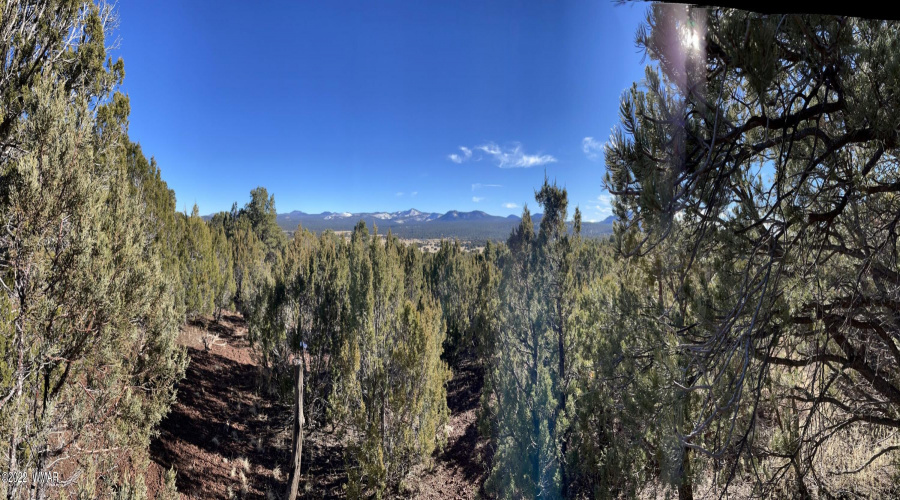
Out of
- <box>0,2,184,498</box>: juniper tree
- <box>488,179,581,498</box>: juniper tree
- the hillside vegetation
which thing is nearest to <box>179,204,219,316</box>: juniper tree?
the hillside vegetation

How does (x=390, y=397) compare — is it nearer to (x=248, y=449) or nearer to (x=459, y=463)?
(x=459, y=463)

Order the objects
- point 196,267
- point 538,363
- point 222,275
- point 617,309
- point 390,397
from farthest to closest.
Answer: point 222,275 → point 196,267 → point 538,363 → point 390,397 → point 617,309

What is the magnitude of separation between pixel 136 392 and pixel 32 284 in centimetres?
322

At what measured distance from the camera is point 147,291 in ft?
15.2

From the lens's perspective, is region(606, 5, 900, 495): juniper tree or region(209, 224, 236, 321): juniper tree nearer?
region(606, 5, 900, 495): juniper tree

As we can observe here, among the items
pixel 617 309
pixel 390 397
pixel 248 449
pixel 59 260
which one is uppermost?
pixel 59 260

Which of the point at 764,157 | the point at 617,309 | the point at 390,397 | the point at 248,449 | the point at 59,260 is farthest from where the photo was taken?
the point at 248,449

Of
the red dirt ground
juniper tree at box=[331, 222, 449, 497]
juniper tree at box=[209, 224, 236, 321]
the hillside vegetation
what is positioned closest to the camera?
the hillside vegetation

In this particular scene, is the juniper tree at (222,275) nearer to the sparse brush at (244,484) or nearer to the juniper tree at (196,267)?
the juniper tree at (196,267)

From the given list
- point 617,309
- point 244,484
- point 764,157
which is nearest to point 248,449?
point 244,484

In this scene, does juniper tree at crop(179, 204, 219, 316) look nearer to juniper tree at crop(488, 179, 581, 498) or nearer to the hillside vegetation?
the hillside vegetation

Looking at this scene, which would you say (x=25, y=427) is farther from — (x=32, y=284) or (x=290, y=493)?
(x=290, y=493)

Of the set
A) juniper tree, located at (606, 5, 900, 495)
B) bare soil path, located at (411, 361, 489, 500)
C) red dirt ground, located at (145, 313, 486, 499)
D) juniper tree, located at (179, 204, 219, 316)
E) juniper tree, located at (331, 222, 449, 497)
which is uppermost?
juniper tree, located at (606, 5, 900, 495)

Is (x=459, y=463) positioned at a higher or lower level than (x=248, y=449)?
lower
